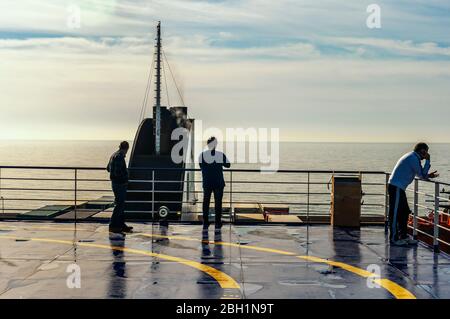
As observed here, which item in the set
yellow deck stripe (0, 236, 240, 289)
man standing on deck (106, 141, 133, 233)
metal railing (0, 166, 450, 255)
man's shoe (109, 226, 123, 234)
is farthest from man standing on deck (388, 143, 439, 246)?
man's shoe (109, 226, 123, 234)

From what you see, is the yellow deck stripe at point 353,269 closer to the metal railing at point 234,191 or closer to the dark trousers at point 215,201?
the metal railing at point 234,191

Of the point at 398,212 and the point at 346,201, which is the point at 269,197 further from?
the point at 398,212

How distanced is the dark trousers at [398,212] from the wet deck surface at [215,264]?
41 centimetres

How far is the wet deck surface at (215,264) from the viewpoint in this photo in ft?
22.3

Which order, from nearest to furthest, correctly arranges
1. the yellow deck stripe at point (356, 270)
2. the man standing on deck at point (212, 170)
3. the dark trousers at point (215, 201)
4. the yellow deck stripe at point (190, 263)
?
the yellow deck stripe at point (356, 270) → the yellow deck stripe at point (190, 263) → the man standing on deck at point (212, 170) → the dark trousers at point (215, 201)

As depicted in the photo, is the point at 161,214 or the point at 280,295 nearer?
the point at 280,295

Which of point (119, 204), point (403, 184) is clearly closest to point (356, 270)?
point (403, 184)

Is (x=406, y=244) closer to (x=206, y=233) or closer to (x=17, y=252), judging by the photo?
(x=206, y=233)

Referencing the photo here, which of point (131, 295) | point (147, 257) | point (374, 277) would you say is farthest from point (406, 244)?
point (131, 295)

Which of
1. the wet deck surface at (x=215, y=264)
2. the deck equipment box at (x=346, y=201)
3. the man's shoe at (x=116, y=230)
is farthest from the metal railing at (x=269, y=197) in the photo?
the man's shoe at (x=116, y=230)

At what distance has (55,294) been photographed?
6547 mm

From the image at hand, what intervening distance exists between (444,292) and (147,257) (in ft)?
15.1

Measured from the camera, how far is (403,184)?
980 centimetres

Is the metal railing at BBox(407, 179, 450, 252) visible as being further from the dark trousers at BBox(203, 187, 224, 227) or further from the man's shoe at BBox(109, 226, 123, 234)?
the man's shoe at BBox(109, 226, 123, 234)
